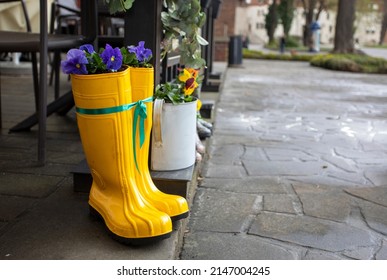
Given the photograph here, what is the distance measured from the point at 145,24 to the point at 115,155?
25.2 inches

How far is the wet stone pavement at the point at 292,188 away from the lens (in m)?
1.63

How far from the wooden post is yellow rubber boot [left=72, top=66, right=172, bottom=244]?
43 centimetres

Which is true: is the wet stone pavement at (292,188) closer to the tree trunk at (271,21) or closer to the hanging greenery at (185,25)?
the hanging greenery at (185,25)

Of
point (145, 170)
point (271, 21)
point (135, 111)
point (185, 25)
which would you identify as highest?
point (271, 21)

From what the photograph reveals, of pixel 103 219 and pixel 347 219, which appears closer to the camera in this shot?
pixel 103 219

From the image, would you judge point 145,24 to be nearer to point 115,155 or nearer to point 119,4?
point 119,4

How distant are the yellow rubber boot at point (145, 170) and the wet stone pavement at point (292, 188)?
15 cm

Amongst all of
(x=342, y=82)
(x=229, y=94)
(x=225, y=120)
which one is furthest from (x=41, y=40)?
(x=342, y=82)

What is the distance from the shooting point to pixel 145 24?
1.84 metres

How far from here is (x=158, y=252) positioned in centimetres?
140

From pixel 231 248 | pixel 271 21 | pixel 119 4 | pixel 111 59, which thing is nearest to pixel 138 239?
pixel 231 248

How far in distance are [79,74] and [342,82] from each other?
7.56 metres
